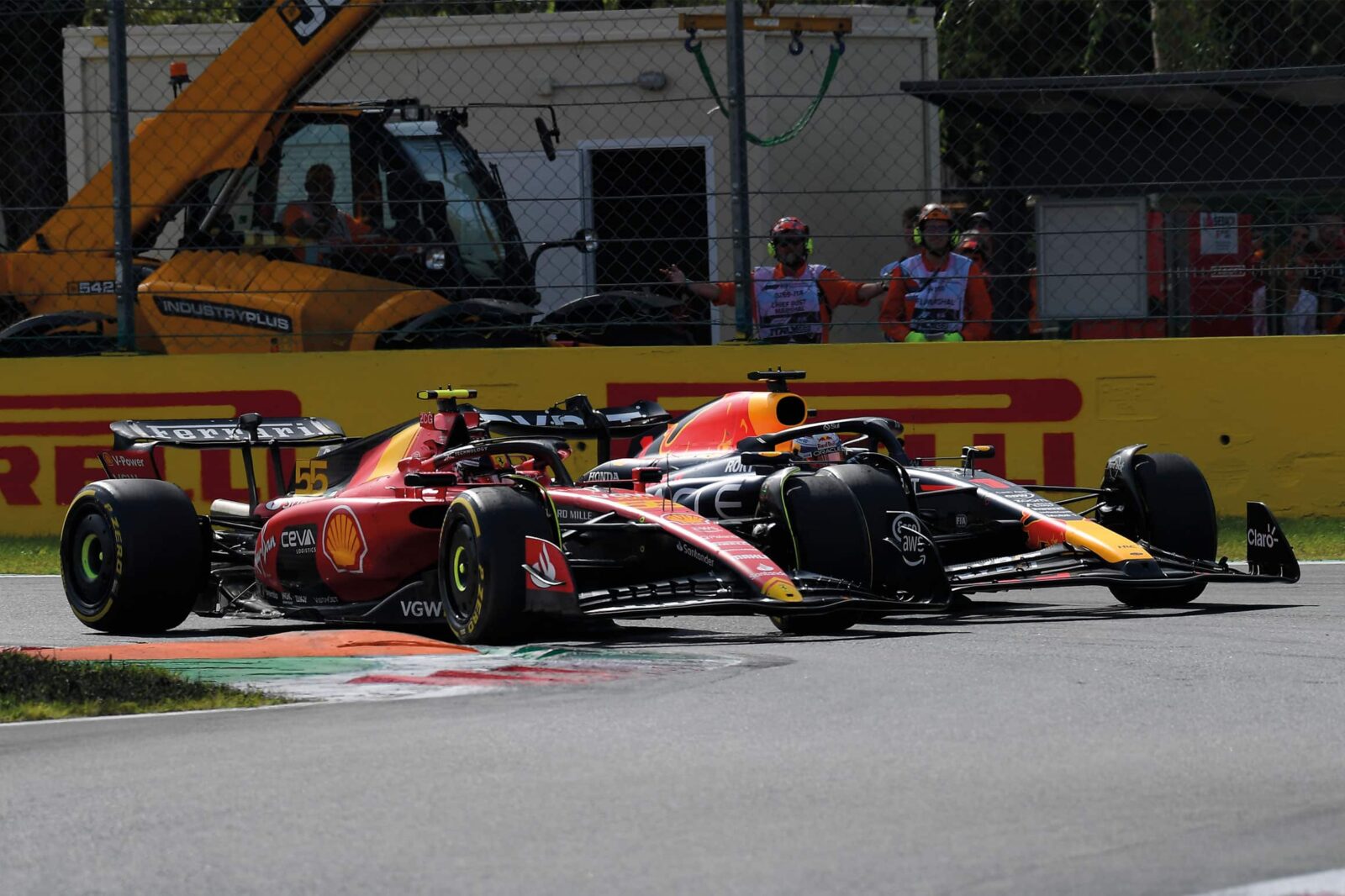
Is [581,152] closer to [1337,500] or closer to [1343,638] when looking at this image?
[1337,500]

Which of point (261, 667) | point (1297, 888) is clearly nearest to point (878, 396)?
point (261, 667)

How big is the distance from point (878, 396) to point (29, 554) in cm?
467

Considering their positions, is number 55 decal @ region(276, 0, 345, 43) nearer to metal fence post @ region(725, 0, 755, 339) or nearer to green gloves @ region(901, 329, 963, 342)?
metal fence post @ region(725, 0, 755, 339)

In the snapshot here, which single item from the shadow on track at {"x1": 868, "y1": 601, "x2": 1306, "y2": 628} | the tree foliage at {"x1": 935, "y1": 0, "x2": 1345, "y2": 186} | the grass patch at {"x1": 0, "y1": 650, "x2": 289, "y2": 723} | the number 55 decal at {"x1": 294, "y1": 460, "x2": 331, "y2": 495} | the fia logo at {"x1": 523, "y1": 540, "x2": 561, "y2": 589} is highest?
the tree foliage at {"x1": 935, "y1": 0, "x2": 1345, "y2": 186}

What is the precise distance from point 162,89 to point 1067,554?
10.8 meters

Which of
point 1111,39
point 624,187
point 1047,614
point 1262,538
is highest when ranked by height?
point 1111,39

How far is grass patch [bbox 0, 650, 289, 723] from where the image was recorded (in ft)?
19.5

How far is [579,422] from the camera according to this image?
31.9ft

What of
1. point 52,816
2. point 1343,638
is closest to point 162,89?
point 1343,638

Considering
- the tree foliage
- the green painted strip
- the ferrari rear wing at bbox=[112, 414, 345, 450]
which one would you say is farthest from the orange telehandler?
the green painted strip

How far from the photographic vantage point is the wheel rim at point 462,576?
306 inches

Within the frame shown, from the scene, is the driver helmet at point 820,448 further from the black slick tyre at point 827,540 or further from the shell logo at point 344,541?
the shell logo at point 344,541

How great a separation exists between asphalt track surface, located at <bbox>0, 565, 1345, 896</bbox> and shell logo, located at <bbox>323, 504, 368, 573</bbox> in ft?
7.96

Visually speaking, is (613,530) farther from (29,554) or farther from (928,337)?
(29,554)
